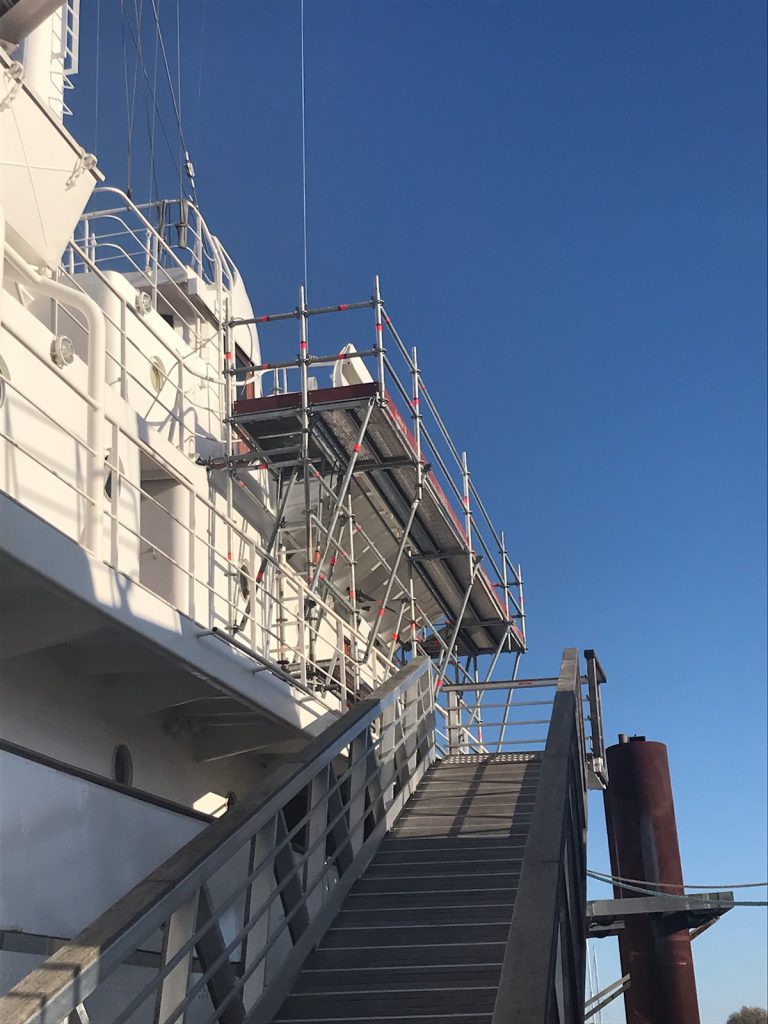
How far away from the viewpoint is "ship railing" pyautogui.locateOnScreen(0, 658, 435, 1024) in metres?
4.35

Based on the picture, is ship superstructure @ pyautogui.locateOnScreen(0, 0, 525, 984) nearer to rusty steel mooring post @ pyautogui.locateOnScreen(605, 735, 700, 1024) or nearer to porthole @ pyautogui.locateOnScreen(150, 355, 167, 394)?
porthole @ pyautogui.locateOnScreen(150, 355, 167, 394)

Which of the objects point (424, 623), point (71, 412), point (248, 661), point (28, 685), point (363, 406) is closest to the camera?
point (28, 685)

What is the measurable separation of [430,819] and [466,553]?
671cm

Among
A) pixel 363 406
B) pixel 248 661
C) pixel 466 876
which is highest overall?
pixel 363 406

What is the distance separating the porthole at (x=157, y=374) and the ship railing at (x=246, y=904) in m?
4.04

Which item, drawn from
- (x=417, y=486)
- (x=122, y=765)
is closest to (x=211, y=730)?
(x=122, y=765)

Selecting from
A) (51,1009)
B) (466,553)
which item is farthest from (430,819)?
(466,553)

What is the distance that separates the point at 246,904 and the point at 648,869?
7.45m

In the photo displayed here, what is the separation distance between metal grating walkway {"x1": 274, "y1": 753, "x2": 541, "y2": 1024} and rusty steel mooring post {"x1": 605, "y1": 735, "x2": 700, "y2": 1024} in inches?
150

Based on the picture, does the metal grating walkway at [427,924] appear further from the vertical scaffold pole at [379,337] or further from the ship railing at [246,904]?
the vertical scaffold pole at [379,337]

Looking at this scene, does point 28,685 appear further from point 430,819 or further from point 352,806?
point 430,819

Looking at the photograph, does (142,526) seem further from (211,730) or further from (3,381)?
(3,381)

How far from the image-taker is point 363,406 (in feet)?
38.7

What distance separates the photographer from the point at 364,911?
7094 millimetres
